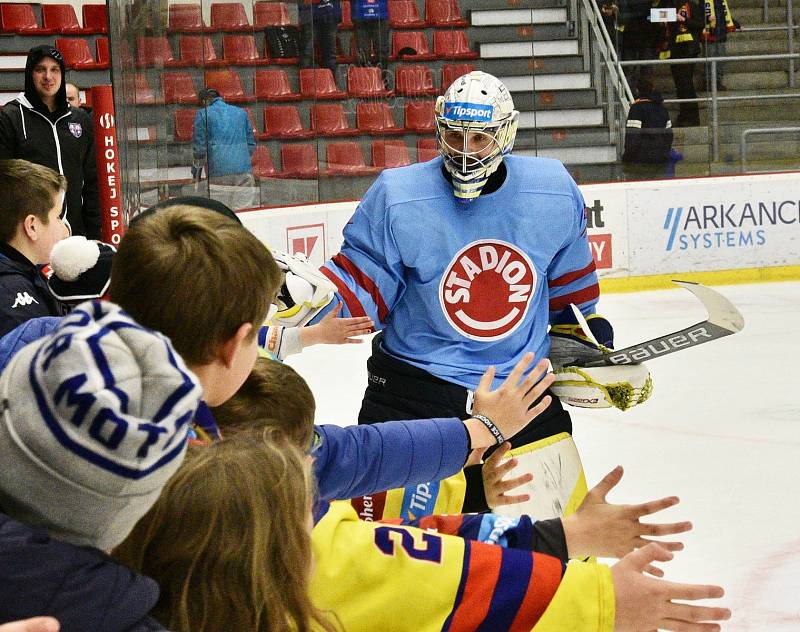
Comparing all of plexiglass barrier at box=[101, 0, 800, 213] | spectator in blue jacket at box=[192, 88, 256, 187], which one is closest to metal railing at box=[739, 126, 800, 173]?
plexiglass barrier at box=[101, 0, 800, 213]

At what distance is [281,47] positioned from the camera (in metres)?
6.59

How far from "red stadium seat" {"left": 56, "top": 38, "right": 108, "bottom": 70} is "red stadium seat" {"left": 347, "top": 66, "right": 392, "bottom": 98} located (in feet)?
9.88

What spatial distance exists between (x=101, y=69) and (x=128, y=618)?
30.2 ft

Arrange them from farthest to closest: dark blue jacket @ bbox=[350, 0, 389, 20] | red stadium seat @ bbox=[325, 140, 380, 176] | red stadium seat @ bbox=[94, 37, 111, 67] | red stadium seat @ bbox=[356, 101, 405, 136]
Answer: red stadium seat @ bbox=[94, 37, 111, 67] → red stadium seat @ bbox=[356, 101, 405, 136] → dark blue jacket @ bbox=[350, 0, 389, 20] → red stadium seat @ bbox=[325, 140, 380, 176]

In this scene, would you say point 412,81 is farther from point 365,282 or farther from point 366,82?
point 365,282

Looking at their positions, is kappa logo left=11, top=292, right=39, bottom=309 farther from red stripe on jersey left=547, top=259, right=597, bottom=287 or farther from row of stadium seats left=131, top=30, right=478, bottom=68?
row of stadium seats left=131, top=30, right=478, bottom=68

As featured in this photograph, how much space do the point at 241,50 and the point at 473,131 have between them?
416cm

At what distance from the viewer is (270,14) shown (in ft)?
21.6

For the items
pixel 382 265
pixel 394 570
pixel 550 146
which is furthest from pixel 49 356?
pixel 550 146

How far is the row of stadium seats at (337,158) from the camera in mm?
6629

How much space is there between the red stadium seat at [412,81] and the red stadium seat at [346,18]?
0.45m

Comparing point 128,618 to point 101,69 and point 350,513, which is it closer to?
point 350,513

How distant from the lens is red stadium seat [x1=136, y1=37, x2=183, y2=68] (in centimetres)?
585

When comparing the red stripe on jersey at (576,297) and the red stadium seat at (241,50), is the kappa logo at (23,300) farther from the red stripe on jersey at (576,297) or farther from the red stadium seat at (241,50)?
the red stadium seat at (241,50)
